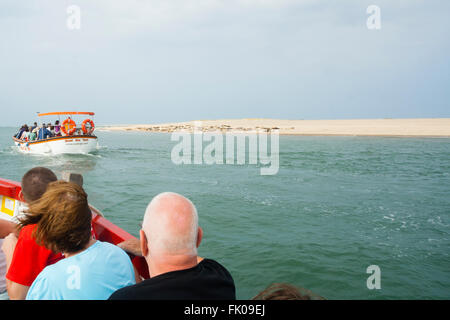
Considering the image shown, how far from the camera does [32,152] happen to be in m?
23.5

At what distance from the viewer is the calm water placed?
5.64m

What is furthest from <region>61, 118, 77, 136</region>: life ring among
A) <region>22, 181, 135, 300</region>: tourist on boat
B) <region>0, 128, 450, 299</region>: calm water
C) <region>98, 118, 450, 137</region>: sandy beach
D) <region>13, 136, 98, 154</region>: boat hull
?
<region>98, 118, 450, 137</region>: sandy beach

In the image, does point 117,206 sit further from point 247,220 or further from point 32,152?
point 32,152

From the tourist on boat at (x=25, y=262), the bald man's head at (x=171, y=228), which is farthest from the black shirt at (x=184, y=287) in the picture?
the tourist on boat at (x=25, y=262)

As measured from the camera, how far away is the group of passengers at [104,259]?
178 centimetres

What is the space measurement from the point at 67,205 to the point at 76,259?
35 cm

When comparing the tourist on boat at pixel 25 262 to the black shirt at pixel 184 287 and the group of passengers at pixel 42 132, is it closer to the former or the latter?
the black shirt at pixel 184 287

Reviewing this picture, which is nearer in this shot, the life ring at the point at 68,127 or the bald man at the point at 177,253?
the bald man at the point at 177,253

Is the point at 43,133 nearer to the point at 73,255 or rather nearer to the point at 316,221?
the point at 316,221

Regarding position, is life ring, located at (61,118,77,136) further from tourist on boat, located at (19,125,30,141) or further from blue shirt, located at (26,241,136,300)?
blue shirt, located at (26,241,136,300)

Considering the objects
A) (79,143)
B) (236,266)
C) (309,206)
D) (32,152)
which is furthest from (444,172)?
(32,152)

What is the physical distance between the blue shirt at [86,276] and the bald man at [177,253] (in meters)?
0.45

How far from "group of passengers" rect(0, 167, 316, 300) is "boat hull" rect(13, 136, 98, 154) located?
843 inches
